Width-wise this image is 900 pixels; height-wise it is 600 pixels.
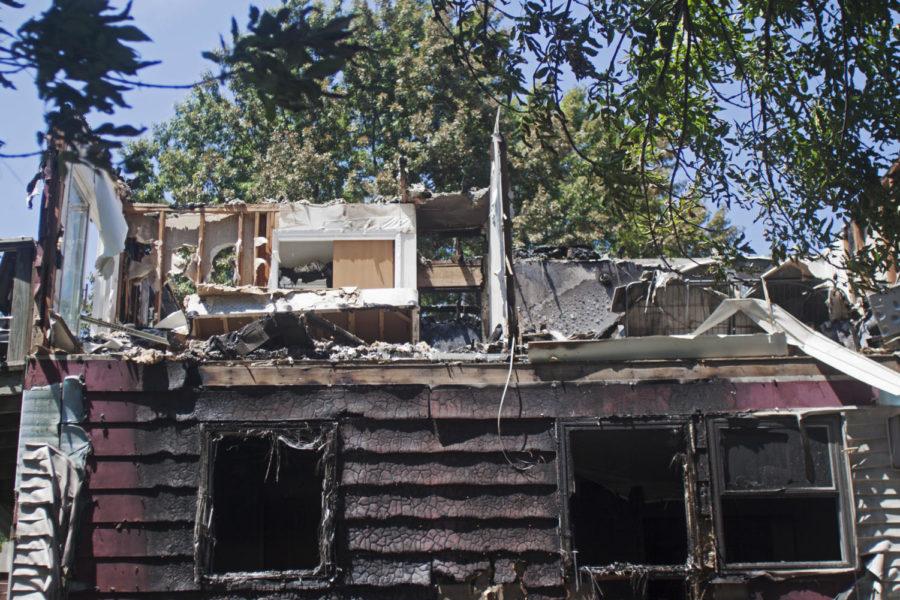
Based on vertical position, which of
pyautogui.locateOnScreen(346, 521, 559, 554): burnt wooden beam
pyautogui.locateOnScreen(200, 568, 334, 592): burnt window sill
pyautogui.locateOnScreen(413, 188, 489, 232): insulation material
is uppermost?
pyautogui.locateOnScreen(413, 188, 489, 232): insulation material

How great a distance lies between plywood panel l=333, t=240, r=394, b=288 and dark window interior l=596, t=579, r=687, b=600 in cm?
657

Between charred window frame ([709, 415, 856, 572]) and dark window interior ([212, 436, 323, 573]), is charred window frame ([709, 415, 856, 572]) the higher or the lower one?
the higher one

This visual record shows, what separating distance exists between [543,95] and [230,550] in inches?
299

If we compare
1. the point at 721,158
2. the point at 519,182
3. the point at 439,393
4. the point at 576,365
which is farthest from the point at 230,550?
the point at 519,182

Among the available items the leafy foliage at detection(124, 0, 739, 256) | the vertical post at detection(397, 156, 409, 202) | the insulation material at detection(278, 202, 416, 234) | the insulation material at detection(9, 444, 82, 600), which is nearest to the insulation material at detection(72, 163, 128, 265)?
the insulation material at detection(9, 444, 82, 600)

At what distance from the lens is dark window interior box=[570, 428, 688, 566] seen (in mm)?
11195

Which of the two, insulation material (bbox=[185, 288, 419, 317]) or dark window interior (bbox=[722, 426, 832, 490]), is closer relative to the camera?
dark window interior (bbox=[722, 426, 832, 490])

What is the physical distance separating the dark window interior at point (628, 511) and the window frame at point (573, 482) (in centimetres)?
232

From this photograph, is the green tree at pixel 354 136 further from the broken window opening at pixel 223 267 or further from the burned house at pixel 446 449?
the burned house at pixel 446 449

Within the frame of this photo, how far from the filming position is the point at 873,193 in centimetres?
751

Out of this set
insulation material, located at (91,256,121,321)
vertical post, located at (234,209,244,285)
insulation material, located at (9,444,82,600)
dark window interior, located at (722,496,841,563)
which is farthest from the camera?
vertical post, located at (234,209,244,285)

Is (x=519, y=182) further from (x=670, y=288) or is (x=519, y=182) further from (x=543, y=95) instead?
(x=543, y=95)

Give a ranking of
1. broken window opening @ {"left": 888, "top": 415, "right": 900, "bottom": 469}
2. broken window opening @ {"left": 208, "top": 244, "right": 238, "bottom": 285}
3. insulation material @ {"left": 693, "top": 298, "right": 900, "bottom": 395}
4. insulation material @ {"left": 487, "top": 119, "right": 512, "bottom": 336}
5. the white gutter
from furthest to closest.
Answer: broken window opening @ {"left": 208, "top": 244, "right": 238, "bottom": 285}
insulation material @ {"left": 487, "top": 119, "right": 512, "bottom": 336}
the white gutter
broken window opening @ {"left": 888, "top": 415, "right": 900, "bottom": 469}
insulation material @ {"left": 693, "top": 298, "right": 900, "bottom": 395}

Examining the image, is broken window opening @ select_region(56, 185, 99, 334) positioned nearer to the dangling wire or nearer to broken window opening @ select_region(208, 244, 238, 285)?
the dangling wire
